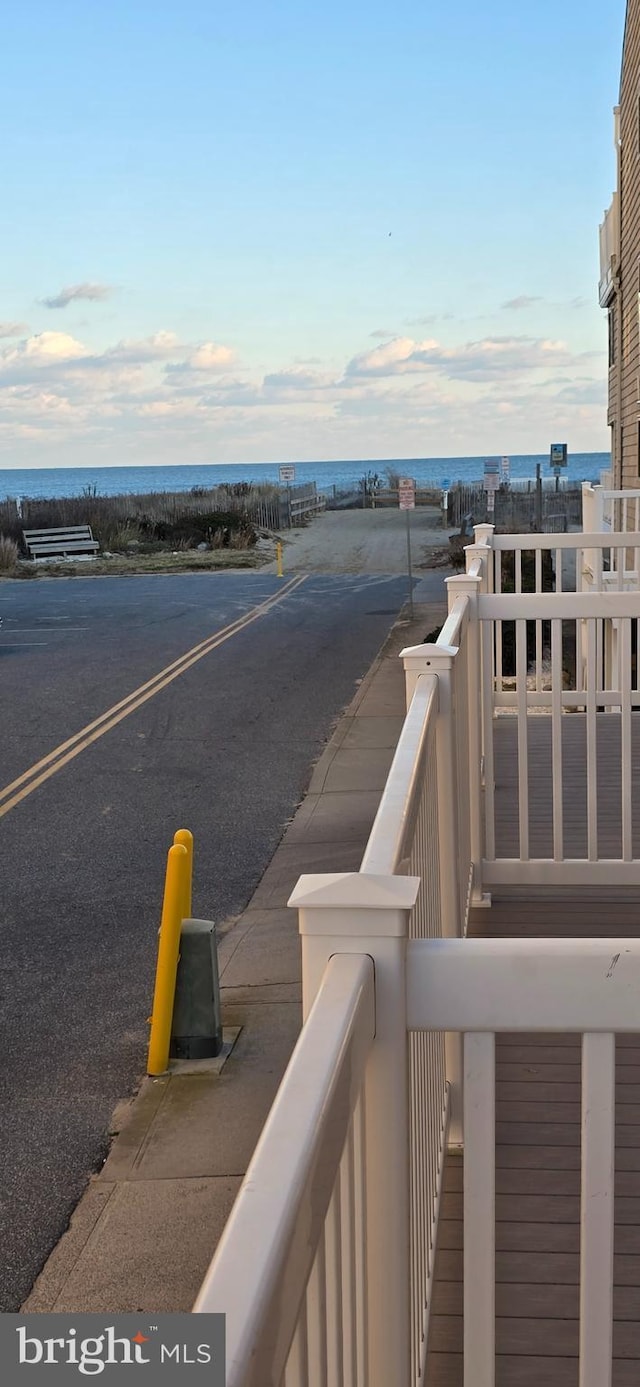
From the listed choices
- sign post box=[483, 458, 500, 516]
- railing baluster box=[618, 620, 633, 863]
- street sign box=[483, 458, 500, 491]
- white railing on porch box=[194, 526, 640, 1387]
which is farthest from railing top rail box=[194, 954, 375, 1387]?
street sign box=[483, 458, 500, 491]

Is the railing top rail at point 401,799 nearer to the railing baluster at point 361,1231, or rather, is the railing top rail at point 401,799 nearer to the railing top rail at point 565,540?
the railing baluster at point 361,1231

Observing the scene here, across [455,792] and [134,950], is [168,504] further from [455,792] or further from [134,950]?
[455,792]

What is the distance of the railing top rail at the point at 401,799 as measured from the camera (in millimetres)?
2369

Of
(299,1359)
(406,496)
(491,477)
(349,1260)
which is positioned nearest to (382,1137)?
(349,1260)

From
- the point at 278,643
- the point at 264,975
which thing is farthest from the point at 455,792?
the point at 278,643

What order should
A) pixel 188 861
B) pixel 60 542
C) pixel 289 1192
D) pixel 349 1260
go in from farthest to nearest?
1. pixel 60 542
2. pixel 188 861
3. pixel 349 1260
4. pixel 289 1192

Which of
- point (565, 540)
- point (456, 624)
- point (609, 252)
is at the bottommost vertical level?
point (456, 624)

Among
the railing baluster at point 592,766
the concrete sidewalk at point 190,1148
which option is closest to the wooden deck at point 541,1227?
the concrete sidewalk at point 190,1148

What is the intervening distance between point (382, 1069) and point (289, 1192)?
27.4 inches

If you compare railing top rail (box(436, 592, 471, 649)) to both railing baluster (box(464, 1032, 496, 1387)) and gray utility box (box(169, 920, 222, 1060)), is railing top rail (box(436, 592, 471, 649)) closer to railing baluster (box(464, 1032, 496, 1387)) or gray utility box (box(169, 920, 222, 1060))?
gray utility box (box(169, 920, 222, 1060))

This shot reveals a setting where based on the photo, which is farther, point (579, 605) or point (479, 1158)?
point (579, 605)

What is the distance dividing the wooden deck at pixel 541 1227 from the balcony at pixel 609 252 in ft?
66.8

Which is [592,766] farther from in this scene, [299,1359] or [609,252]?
[609,252]

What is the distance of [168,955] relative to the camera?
6.67m
